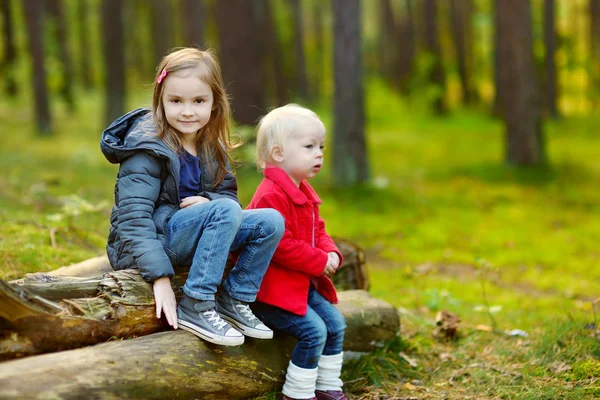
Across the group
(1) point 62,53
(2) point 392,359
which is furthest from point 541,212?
(1) point 62,53

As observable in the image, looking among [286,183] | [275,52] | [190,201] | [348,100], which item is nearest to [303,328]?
[286,183]

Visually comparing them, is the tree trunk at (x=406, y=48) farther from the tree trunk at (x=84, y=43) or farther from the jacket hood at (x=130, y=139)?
the jacket hood at (x=130, y=139)

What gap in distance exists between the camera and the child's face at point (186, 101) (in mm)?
3719

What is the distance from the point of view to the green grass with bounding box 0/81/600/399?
14.6 ft

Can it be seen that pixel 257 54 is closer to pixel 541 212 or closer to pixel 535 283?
pixel 541 212

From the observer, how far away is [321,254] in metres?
3.82

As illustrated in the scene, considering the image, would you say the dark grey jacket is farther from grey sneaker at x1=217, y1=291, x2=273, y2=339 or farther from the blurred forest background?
the blurred forest background

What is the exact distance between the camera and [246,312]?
11.9ft

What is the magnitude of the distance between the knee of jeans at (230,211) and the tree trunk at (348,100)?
7.13 m

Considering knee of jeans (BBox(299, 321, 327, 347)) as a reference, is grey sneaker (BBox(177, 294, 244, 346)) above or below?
above

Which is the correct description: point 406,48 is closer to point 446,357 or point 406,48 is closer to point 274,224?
point 446,357

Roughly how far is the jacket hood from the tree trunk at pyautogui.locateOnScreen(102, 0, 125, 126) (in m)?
12.3

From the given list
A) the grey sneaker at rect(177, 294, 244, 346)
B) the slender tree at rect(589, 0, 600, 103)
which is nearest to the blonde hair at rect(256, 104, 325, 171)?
the grey sneaker at rect(177, 294, 244, 346)

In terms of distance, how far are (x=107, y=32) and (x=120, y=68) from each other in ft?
2.93
